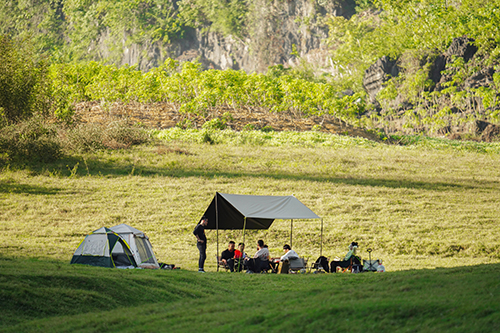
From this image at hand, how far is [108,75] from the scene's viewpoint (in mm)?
38250

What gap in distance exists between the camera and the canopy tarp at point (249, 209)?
38.3ft

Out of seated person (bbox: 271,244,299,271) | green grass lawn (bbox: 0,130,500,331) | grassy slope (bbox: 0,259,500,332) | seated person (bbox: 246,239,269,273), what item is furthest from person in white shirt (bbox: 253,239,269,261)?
grassy slope (bbox: 0,259,500,332)

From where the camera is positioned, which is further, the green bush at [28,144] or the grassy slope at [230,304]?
the green bush at [28,144]

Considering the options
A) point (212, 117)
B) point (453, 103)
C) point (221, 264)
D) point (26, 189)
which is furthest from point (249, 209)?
point (453, 103)

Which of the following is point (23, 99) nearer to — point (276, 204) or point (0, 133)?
point (0, 133)

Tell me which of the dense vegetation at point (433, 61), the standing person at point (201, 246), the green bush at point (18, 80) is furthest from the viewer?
the dense vegetation at point (433, 61)

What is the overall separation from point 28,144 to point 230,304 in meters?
19.4

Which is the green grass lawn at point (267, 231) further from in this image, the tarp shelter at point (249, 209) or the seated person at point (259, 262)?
the tarp shelter at point (249, 209)

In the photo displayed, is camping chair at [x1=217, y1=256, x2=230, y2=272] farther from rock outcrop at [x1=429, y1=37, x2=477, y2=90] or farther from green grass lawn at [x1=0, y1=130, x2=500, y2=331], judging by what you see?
rock outcrop at [x1=429, y1=37, x2=477, y2=90]

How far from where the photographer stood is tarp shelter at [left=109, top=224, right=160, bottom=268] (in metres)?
11.1

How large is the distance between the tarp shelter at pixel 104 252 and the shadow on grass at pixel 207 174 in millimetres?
11071

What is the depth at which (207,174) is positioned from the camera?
2245cm

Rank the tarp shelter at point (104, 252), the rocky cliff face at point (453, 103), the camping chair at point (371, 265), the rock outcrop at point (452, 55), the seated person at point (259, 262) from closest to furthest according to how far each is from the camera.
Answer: the tarp shelter at point (104, 252) < the camping chair at point (371, 265) < the seated person at point (259, 262) < the rocky cliff face at point (453, 103) < the rock outcrop at point (452, 55)

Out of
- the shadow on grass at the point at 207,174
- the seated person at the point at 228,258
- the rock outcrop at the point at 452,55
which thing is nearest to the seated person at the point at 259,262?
the seated person at the point at 228,258
